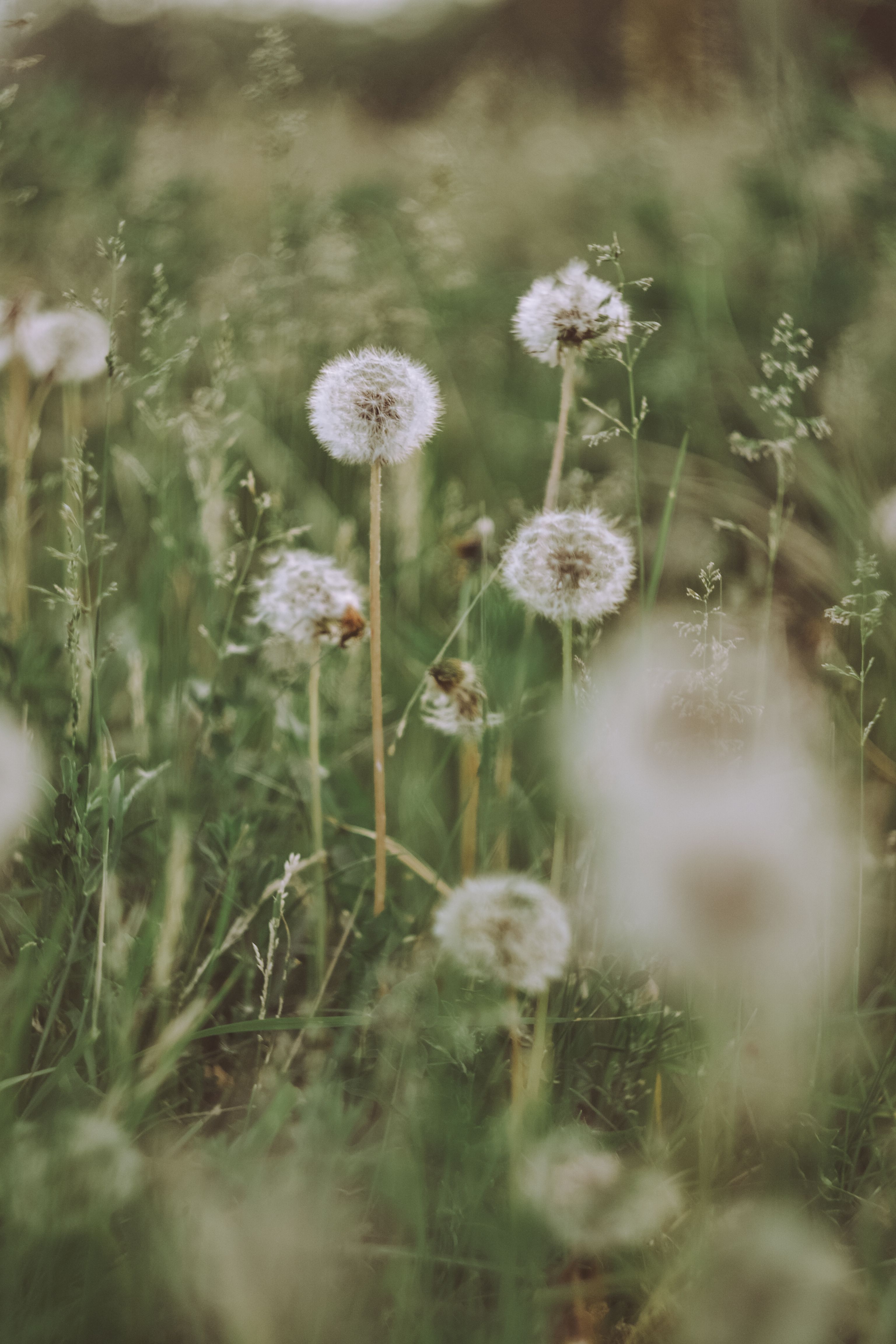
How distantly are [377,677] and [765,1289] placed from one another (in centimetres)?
64

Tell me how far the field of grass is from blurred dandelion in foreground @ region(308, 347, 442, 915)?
0.09m

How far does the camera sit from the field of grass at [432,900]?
78 cm

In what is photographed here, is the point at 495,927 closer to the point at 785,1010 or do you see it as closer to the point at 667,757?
the point at 667,757

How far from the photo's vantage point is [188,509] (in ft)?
5.31

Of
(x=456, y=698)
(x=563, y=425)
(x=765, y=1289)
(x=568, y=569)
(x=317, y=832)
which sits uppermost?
(x=563, y=425)

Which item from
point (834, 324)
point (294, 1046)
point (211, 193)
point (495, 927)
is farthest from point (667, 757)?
point (211, 193)

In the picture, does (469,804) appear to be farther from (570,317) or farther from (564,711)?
(570,317)

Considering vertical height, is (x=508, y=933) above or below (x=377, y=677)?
below

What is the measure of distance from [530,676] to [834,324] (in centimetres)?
157

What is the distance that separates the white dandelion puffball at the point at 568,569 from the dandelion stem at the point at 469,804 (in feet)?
0.71

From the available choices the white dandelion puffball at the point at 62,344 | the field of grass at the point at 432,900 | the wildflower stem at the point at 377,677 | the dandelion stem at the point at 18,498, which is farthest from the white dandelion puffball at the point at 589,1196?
the white dandelion puffball at the point at 62,344

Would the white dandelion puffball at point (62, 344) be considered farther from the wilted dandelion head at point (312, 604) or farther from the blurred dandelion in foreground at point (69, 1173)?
the blurred dandelion in foreground at point (69, 1173)

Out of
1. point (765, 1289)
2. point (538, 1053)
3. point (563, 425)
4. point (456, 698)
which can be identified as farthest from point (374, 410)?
point (765, 1289)

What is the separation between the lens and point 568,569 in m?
0.96
